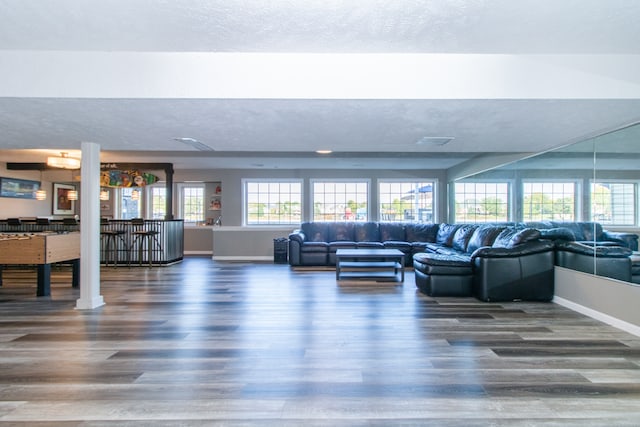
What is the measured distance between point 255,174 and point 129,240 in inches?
136

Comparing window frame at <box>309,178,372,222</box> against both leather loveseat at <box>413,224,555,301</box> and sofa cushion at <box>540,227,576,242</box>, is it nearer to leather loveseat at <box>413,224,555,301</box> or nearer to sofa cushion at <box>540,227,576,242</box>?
leather loveseat at <box>413,224,555,301</box>

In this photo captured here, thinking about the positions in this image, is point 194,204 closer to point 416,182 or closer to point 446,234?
point 416,182

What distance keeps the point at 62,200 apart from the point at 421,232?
394 inches

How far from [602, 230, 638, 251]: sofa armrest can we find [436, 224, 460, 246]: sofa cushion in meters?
3.50

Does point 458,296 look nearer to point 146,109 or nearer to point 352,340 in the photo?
point 352,340

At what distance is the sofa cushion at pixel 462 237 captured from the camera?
6449mm

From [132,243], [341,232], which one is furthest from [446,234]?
[132,243]

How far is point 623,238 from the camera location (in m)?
3.57

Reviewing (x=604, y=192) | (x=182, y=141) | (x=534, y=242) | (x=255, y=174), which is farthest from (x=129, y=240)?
(x=604, y=192)

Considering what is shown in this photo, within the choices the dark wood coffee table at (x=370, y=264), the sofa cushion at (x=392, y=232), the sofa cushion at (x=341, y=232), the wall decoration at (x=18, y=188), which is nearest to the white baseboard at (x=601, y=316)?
the dark wood coffee table at (x=370, y=264)

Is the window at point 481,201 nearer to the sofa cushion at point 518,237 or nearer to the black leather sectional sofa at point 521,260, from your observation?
the black leather sectional sofa at point 521,260

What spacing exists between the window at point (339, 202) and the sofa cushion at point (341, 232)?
83cm

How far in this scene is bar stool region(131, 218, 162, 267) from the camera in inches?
299

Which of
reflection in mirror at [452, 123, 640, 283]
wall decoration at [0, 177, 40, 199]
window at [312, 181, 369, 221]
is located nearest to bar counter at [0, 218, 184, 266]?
wall decoration at [0, 177, 40, 199]
